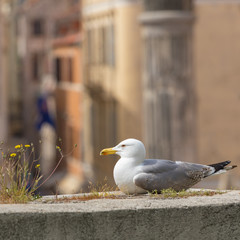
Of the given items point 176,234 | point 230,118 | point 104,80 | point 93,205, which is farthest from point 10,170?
point 104,80

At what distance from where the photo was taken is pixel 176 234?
18.0ft

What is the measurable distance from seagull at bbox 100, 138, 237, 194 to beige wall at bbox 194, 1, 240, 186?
2296 cm

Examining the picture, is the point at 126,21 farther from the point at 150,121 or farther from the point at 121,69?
the point at 150,121

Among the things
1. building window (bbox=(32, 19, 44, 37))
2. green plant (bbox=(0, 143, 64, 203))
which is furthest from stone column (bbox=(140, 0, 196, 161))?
building window (bbox=(32, 19, 44, 37))

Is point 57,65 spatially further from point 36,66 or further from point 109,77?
point 109,77

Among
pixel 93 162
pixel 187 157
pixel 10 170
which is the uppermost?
pixel 10 170

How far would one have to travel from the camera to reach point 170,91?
1487cm

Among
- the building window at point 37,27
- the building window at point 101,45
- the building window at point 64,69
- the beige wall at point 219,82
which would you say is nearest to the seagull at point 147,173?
the beige wall at point 219,82

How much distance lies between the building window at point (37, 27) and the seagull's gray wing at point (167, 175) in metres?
39.8

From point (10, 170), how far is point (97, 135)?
27.8m

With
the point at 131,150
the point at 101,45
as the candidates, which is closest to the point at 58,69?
the point at 101,45

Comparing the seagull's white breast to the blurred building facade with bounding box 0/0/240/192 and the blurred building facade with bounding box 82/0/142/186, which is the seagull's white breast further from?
the blurred building facade with bounding box 82/0/142/186

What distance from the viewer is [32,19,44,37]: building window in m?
46.0

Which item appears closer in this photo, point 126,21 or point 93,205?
point 93,205
